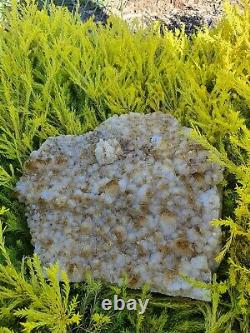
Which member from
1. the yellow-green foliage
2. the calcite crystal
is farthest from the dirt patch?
the calcite crystal

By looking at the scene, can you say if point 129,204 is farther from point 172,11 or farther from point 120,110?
point 172,11

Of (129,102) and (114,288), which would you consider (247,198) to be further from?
(129,102)

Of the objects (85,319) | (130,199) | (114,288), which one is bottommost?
(85,319)

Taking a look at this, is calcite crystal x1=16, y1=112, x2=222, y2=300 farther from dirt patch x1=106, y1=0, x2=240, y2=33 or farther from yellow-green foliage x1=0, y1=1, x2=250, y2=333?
dirt patch x1=106, y1=0, x2=240, y2=33

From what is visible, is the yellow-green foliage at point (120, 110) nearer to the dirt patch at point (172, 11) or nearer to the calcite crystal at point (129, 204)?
the calcite crystal at point (129, 204)

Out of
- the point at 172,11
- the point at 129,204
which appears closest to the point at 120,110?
the point at 129,204

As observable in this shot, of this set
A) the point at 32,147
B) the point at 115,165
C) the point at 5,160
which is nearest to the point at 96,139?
the point at 115,165
